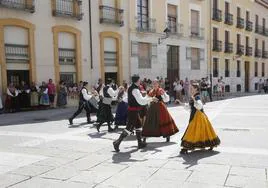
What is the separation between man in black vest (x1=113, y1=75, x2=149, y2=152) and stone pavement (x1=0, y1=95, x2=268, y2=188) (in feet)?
1.13

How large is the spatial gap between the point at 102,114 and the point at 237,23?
93.7ft

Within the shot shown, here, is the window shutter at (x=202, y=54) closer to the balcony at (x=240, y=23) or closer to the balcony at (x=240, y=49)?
the balcony at (x=240, y=49)

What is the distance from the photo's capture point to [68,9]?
1950 cm

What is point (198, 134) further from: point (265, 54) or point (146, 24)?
point (265, 54)

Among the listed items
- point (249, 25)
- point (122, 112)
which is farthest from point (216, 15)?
point (122, 112)

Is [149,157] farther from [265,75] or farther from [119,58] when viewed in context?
[265,75]

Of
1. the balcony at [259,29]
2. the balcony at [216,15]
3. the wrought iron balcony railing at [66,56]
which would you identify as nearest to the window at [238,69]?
the balcony at [259,29]

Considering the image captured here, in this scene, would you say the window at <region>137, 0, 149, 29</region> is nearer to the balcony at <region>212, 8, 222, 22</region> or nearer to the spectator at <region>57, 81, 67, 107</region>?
the spectator at <region>57, 81, 67, 107</region>

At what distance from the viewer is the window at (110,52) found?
2155cm

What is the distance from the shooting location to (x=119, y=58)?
2214cm

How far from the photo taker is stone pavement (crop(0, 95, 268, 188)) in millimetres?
5750

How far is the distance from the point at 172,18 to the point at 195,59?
435cm

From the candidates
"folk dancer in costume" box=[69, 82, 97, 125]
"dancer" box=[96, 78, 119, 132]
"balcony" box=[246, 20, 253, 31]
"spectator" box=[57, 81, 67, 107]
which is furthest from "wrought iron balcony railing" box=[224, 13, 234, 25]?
"dancer" box=[96, 78, 119, 132]

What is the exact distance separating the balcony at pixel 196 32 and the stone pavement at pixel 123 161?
1883 cm
